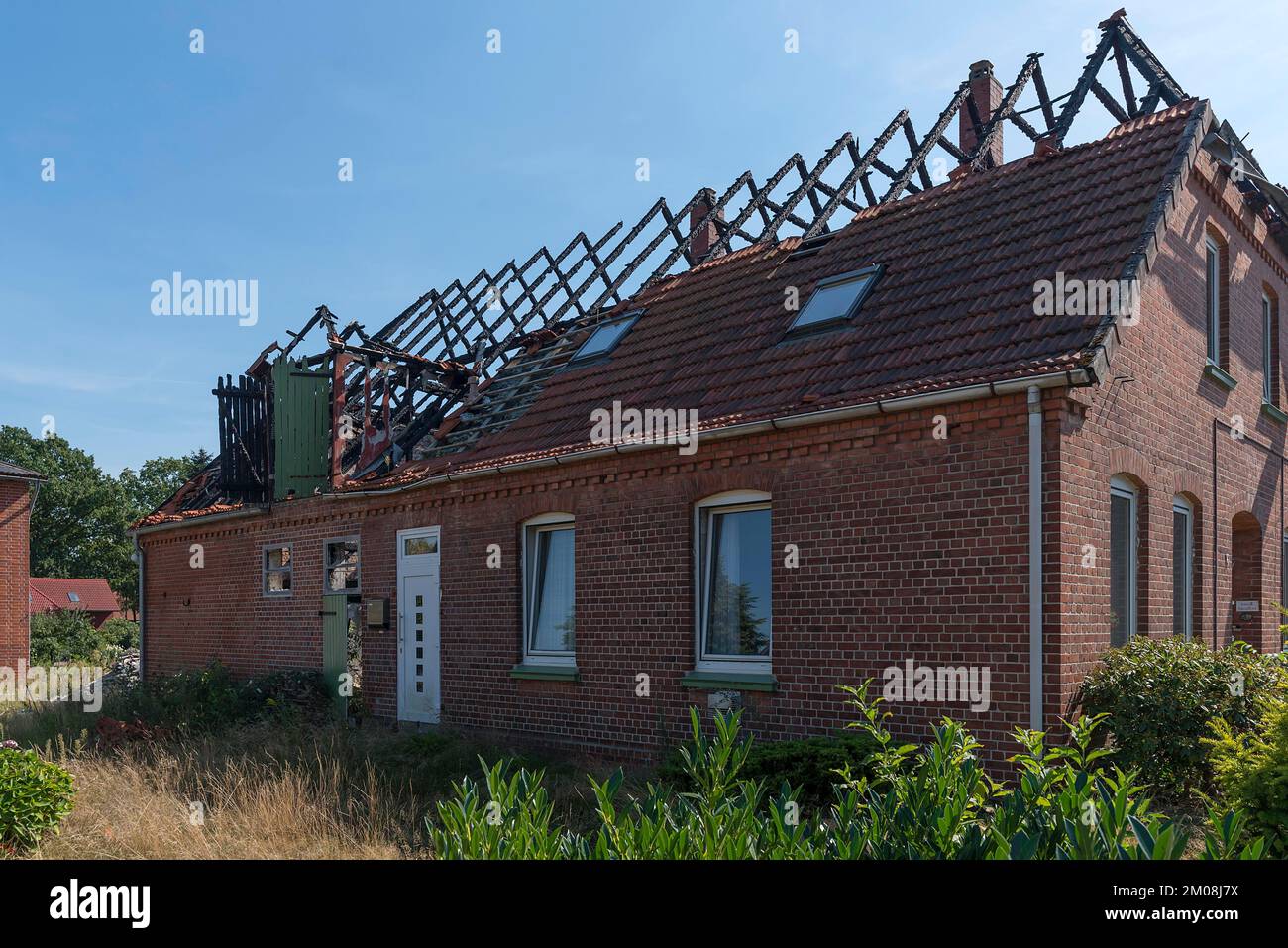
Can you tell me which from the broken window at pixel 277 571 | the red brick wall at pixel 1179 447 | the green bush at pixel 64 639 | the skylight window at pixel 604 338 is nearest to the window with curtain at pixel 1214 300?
the red brick wall at pixel 1179 447

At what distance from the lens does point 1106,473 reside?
9.27 meters

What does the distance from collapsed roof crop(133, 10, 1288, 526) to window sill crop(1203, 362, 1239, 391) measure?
7.44 feet

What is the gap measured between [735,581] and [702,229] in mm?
10285

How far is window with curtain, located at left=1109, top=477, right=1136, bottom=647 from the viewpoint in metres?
9.82

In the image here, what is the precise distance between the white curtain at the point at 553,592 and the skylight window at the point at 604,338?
3260 mm

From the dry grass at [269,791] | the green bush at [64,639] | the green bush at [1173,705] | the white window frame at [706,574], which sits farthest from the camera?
the green bush at [64,639]

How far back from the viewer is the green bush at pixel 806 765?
826 centimetres

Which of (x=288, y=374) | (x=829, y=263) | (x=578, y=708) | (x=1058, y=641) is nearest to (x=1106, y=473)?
(x=1058, y=641)

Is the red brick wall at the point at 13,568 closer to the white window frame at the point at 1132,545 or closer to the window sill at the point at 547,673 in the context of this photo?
the window sill at the point at 547,673

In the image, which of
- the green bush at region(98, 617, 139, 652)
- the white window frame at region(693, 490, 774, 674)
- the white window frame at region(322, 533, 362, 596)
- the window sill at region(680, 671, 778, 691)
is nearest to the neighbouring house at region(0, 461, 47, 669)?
the white window frame at region(322, 533, 362, 596)

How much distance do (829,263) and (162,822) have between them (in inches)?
369

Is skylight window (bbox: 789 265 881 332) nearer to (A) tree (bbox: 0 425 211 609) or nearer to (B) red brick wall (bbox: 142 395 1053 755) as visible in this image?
(B) red brick wall (bbox: 142 395 1053 755)

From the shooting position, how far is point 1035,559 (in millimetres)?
8453

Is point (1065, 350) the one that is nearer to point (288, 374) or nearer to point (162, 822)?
point (162, 822)
